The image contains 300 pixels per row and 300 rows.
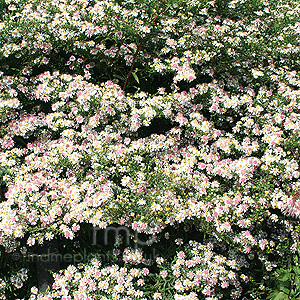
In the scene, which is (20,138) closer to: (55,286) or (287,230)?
(55,286)

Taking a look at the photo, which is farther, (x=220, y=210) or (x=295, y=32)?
(x=295, y=32)

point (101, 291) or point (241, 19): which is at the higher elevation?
point (241, 19)

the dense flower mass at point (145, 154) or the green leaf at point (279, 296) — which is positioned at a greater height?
the dense flower mass at point (145, 154)

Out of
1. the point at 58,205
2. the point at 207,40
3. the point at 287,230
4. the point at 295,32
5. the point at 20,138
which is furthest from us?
the point at 295,32

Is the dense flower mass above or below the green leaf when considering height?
above

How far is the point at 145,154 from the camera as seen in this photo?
3.22 meters

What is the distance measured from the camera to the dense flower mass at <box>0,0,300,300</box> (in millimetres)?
2729

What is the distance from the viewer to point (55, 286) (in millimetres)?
2775

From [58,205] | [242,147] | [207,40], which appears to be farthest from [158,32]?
[58,205]

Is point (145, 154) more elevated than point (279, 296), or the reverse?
point (145, 154)

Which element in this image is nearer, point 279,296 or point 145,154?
point 279,296

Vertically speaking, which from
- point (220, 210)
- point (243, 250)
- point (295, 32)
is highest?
point (295, 32)

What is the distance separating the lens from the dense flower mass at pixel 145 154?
107 inches

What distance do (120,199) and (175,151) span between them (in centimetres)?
70
